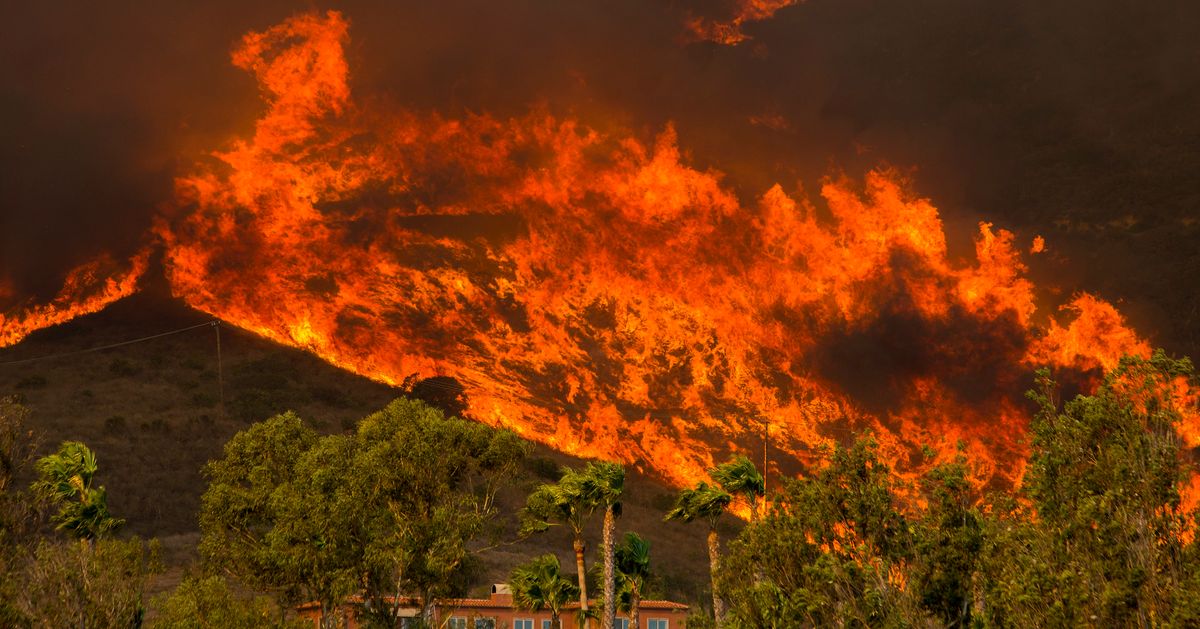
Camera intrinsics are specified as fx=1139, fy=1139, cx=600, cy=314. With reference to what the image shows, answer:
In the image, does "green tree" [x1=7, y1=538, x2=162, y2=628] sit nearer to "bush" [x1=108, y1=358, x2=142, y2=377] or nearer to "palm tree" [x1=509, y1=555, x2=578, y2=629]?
"palm tree" [x1=509, y1=555, x2=578, y2=629]

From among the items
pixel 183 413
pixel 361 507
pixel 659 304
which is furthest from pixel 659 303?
pixel 361 507

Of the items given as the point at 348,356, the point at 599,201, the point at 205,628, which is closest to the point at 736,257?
the point at 599,201

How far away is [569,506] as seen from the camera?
59094 mm

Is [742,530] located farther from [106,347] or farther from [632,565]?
[106,347]

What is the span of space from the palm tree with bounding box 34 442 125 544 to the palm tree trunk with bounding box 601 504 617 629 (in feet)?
80.7

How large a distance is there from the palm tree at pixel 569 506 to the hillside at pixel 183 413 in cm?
4032

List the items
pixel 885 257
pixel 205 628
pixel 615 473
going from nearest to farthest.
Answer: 1. pixel 205 628
2. pixel 615 473
3. pixel 885 257

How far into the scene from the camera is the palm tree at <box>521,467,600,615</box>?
191ft

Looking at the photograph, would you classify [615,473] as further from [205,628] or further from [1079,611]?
[1079,611]

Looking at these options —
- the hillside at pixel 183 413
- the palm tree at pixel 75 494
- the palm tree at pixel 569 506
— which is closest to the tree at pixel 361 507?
the palm tree at pixel 569 506

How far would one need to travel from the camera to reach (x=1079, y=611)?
24172 millimetres

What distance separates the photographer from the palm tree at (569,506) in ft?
191

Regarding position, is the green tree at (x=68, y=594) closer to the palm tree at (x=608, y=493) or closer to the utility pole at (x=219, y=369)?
the palm tree at (x=608, y=493)

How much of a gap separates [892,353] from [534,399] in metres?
55.0
